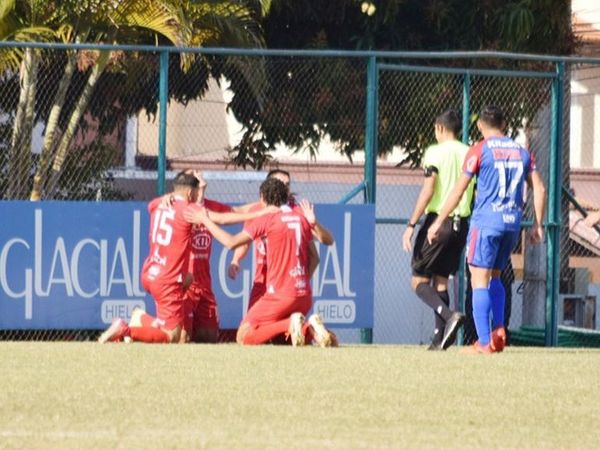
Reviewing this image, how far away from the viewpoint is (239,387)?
9.73 meters

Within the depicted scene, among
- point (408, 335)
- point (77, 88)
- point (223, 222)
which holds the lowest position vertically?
point (408, 335)

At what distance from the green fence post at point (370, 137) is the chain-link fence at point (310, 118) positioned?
1.0 inches

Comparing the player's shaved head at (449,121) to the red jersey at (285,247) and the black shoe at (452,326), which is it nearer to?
the red jersey at (285,247)

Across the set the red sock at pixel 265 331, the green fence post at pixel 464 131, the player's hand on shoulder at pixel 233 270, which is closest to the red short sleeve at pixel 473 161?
the red sock at pixel 265 331

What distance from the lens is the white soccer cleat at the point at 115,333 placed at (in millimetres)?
13781

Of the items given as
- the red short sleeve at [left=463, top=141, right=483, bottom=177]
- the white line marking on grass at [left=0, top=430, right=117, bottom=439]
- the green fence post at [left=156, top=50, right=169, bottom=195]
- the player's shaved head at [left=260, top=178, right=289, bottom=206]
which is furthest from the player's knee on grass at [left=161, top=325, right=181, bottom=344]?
the white line marking on grass at [left=0, top=430, right=117, bottom=439]

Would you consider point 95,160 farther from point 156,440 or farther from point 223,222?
point 156,440

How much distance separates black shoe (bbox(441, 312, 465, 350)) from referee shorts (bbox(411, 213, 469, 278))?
0.70m

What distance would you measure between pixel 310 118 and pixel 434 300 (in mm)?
5127

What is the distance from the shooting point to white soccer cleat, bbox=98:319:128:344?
45.2 feet

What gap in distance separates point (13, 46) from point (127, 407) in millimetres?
6996

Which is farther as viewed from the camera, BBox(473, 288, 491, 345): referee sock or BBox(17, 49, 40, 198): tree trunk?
BBox(17, 49, 40, 198): tree trunk

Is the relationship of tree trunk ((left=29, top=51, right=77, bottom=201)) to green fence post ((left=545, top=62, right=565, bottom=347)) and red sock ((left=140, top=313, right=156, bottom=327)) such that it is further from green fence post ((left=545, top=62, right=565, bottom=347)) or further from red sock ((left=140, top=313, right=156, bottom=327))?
green fence post ((left=545, top=62, right=565, bottom=347))

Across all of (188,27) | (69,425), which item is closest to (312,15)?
(188,27)
